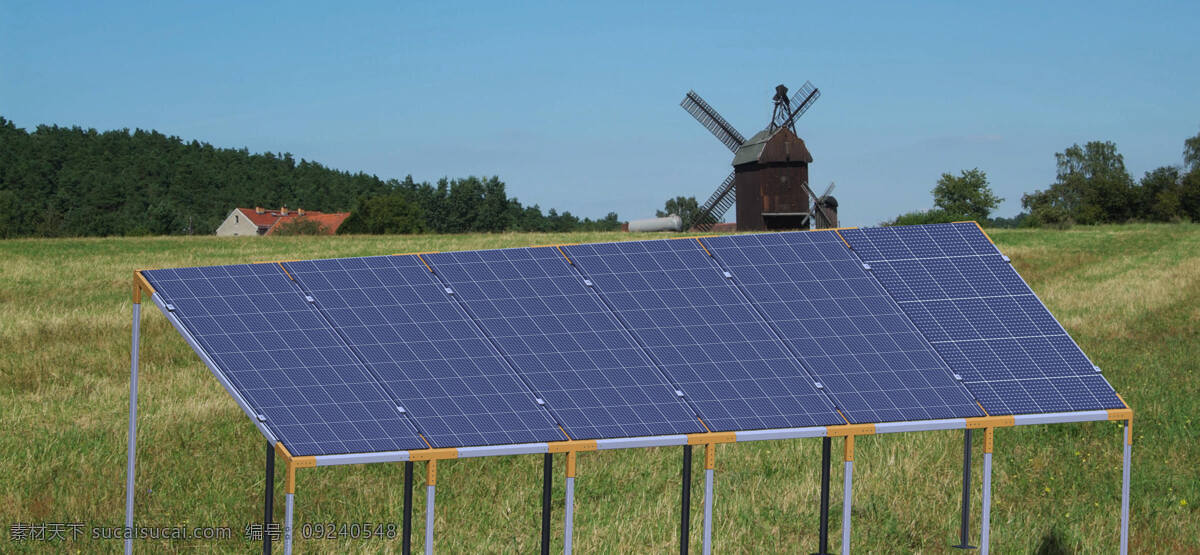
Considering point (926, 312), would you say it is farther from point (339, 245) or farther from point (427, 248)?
point (339, 245)

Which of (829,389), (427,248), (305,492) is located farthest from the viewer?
(427,248)

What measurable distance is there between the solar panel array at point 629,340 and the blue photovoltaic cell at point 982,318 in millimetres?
21

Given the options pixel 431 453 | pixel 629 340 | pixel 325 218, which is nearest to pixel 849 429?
pixel 629 340

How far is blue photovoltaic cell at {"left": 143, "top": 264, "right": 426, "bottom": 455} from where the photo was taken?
9492 mm

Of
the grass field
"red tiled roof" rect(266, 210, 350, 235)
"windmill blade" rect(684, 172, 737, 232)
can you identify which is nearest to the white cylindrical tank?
"windmill blade" rect(684, 172, 737, 232)

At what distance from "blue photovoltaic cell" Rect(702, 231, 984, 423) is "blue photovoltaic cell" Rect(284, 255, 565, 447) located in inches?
115

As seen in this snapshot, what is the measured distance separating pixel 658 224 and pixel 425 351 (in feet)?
309

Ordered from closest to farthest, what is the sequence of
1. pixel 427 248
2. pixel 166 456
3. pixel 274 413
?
pixel 274 413
pixel 166 456
pixel 427 248

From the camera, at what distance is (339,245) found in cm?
6862

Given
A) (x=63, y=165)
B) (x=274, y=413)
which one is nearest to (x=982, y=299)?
(x=274, y=413)

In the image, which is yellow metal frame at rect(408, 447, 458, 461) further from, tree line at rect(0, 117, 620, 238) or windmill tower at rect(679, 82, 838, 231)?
tree line at rect(0, 117, 620, 238)

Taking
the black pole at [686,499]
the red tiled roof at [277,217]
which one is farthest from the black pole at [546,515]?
the red tiled roof at [277,217]

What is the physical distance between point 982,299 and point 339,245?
6010 cm

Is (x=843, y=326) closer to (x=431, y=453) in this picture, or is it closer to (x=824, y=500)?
(x=824, y=500)
